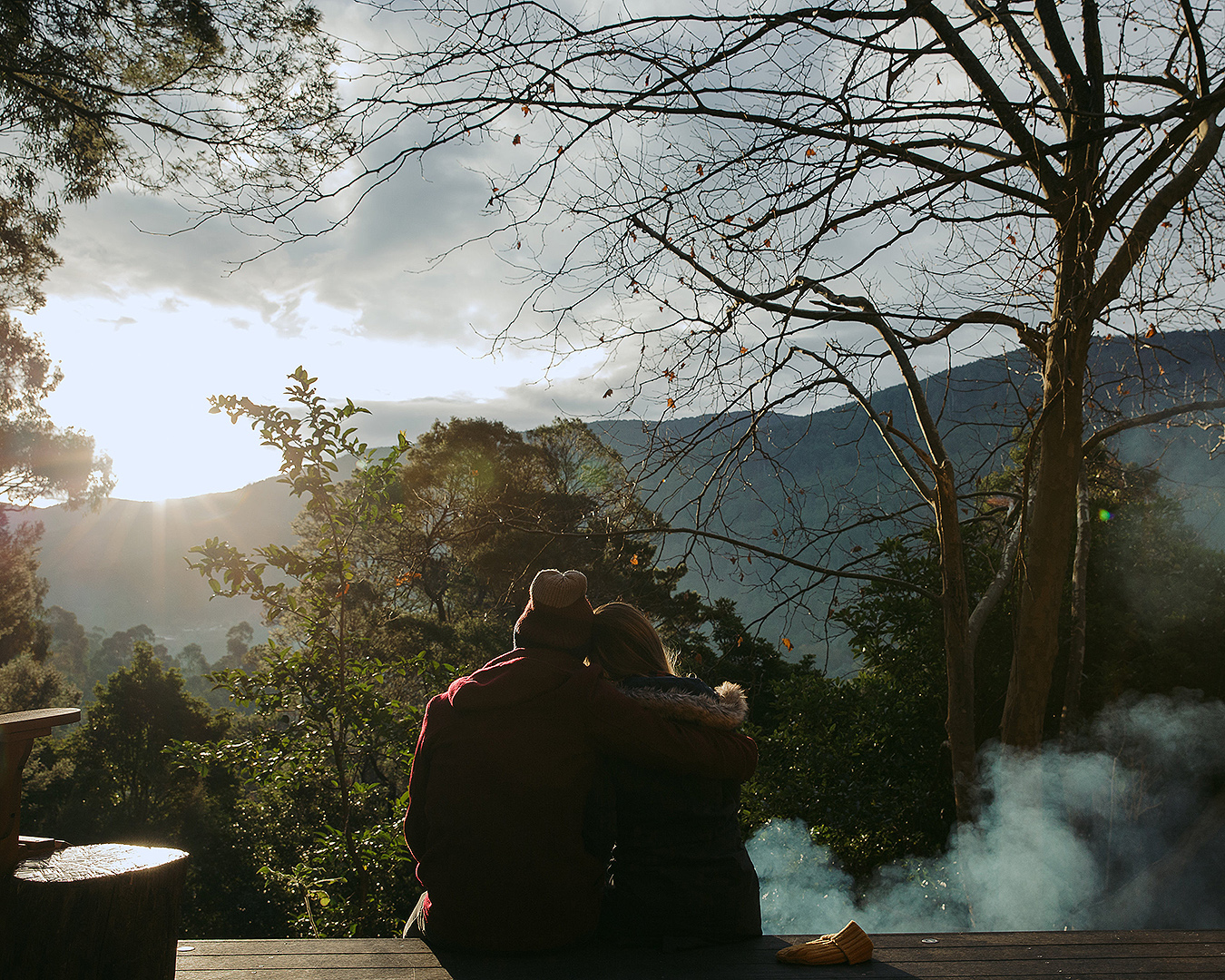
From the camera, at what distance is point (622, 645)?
2182 millimetres

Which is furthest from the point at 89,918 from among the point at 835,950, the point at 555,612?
the point at 835,950

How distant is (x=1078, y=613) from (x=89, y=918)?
5.77m

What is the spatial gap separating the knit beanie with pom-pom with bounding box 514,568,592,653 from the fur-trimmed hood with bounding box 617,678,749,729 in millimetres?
203

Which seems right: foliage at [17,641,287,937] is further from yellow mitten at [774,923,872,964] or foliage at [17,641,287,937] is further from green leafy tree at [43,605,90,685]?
green leafy tree at [43,605,90,685]

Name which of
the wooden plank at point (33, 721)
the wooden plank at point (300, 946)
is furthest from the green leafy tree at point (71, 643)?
the wooden plank at point (33, 721)

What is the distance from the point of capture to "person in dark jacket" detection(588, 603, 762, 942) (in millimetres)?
2016

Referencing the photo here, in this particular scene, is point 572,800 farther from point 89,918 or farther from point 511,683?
point 89,918

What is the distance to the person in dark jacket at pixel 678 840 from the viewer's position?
202 cm

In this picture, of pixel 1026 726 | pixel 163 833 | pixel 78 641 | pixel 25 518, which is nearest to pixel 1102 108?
pixel 1026 726

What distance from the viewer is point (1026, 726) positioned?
3990mm

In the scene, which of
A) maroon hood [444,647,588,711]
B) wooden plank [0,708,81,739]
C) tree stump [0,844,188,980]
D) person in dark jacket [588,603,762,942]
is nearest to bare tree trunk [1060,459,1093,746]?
person in dark jacket [588,603,762,942]

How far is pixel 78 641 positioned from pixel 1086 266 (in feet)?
225

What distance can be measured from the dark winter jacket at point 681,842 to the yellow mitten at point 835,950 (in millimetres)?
151

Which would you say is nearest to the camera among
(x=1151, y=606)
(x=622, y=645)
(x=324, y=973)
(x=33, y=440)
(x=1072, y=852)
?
(x=324, y=973)
